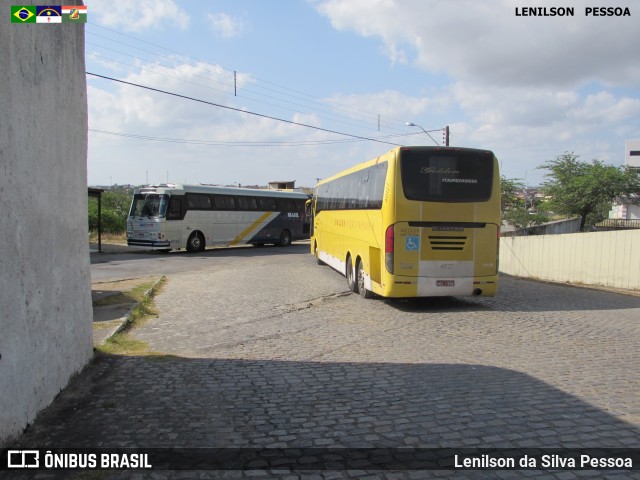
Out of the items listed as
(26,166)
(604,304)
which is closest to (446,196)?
(604,304)

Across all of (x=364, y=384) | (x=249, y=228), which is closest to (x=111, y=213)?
(x=249, y=228)

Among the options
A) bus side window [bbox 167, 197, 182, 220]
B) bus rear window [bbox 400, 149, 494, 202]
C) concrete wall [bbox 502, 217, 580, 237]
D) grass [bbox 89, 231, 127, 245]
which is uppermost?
bus rear window [bbox 400, 149, 494, 202]

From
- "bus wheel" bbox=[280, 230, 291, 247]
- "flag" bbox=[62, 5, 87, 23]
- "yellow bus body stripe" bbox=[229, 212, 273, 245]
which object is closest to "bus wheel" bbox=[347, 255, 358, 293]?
"flag" bbox=[62, 5, 87, 23]

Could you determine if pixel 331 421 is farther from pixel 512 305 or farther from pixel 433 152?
pixel 512 305

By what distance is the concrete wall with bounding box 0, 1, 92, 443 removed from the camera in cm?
385

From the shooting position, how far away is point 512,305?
11266 millimetres

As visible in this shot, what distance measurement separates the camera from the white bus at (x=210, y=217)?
81.0 ft

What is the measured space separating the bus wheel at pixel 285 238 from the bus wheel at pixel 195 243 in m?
6.27

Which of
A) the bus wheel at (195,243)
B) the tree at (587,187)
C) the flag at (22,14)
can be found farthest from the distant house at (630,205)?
the flag at (22,14)

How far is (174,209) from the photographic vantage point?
2491 cm

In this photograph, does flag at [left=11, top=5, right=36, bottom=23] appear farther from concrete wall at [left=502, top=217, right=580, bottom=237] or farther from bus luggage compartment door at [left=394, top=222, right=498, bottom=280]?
concrete wall at [left=502, top=217, right=580, bottom=237]

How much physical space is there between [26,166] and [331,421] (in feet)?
11.1

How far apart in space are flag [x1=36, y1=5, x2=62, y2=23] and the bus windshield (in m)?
20.0

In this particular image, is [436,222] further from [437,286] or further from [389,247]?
[437,286]
